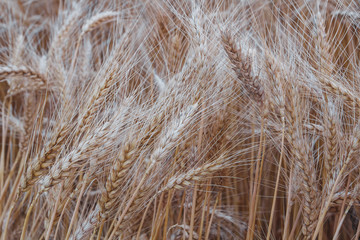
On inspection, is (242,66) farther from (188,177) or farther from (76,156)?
(76,156)

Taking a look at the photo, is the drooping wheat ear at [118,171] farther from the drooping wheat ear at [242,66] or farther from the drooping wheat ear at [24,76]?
the drooping wheat ear at [24,76]

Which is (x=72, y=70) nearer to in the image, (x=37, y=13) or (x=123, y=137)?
(x=123, y=137)

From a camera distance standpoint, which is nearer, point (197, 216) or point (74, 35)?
point (197, 216)

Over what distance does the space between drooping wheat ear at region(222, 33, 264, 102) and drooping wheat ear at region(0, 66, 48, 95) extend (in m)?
0.74

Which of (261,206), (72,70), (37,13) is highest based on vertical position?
(37,13)

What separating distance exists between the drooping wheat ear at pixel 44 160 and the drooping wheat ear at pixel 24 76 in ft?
1.39

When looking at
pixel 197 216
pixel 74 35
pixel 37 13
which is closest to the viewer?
pixel 197 216

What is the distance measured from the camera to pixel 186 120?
3.02 feet

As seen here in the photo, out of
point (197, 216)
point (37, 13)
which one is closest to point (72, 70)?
point (197, 216)

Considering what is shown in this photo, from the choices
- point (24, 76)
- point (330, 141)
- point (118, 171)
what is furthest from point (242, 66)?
point (24, 76)

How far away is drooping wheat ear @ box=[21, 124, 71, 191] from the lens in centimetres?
92

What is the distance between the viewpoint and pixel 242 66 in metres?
0.96

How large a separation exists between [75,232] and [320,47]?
2.94ft

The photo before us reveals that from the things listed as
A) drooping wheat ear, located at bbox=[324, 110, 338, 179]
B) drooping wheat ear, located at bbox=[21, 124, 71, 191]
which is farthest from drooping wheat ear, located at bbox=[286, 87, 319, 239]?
drooping wheat ear, located at bbox=[21, 124, 71, 191]
